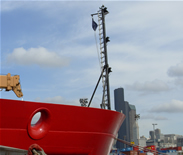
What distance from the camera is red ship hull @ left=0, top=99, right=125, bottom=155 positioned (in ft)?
29.6

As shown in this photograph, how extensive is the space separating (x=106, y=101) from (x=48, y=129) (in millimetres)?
4939

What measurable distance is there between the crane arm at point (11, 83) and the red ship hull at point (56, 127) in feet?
2.02

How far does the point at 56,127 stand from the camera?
32.6 ft

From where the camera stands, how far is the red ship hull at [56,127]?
9.01 metres

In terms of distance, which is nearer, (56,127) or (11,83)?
(11,83)

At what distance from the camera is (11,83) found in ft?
31.4

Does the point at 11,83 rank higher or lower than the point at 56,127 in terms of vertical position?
higher

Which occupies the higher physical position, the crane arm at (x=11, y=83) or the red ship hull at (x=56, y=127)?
the crane arm at (x=11, y=83)

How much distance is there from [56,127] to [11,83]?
2.13m

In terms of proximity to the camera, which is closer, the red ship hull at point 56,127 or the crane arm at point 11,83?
the red ship hull at point 56,127

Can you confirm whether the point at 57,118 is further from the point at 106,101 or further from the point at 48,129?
the point at 106,101

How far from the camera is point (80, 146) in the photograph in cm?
1067

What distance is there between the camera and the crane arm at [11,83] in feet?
31.2

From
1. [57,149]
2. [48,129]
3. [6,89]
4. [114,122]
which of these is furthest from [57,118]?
[114,122]
